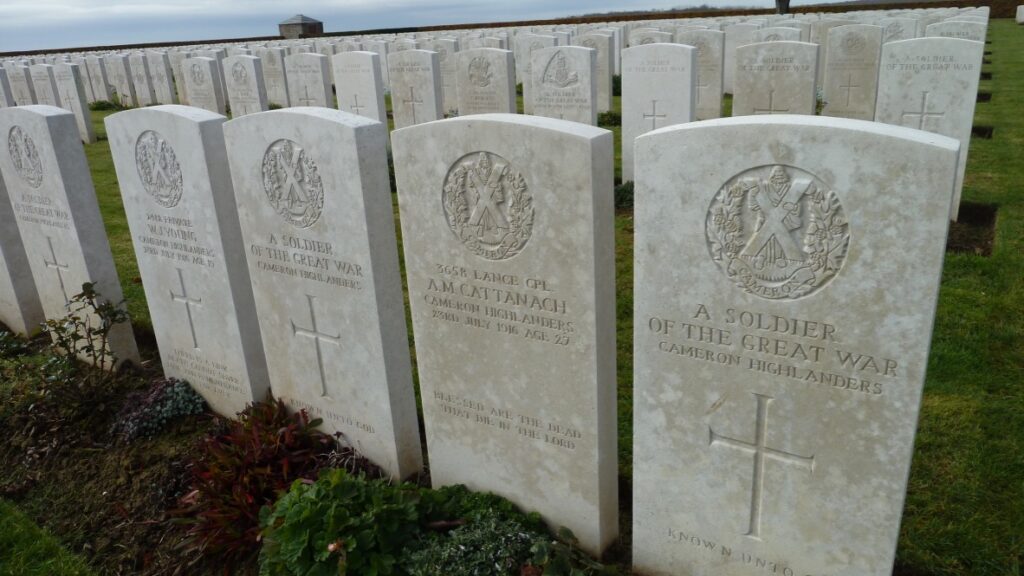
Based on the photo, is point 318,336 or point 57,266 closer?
point 318,336

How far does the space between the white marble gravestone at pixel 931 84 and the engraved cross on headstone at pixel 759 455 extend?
210 inches

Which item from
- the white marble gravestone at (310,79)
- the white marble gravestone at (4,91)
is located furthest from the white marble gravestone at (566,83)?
the white marble gravestone at (4,91)

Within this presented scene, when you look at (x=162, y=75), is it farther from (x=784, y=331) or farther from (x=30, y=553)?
(x=784, y=331)

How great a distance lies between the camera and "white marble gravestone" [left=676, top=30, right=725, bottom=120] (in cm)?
1280

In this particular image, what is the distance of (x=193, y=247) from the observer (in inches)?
174

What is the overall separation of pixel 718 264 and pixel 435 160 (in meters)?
1.32

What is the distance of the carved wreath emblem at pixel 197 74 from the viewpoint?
14.2 m

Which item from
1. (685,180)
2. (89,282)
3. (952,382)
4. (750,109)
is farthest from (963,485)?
(750,109)

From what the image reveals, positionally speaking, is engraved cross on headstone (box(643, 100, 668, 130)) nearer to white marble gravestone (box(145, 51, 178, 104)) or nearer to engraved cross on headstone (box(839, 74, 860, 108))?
engraved cross on headstone (box(839, 74, 860, 108))

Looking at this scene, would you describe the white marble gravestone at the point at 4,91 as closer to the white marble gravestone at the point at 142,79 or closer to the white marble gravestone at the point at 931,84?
the white marble gravestone at the point at 142,79

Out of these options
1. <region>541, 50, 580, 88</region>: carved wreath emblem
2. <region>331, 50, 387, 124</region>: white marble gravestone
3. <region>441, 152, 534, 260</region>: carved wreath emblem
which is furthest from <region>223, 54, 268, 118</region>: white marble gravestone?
<region>441, 152, 534, 260</region>: carved wreath emblem

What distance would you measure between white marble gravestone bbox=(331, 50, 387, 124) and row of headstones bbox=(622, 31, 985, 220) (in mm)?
3854

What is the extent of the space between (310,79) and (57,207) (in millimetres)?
8699

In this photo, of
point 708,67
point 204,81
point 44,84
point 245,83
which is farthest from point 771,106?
point 44,84
